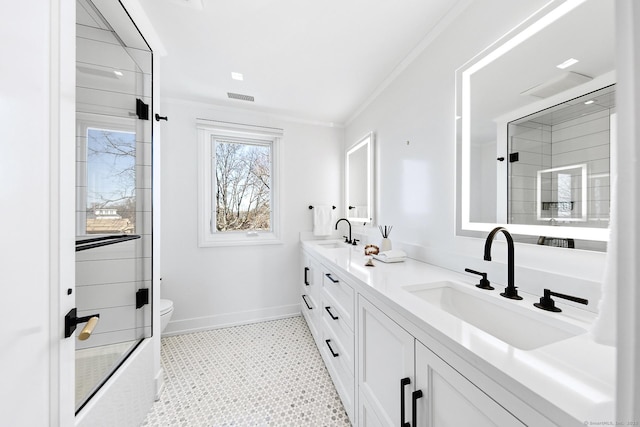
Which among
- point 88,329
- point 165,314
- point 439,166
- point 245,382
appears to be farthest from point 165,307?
point 439,166

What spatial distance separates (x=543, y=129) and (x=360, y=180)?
5.63 feet

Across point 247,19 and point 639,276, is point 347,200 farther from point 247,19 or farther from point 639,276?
point 639,276

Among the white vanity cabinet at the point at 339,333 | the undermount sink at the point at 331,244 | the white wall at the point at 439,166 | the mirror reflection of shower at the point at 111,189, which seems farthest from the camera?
the undermount sink at the point at 331,244

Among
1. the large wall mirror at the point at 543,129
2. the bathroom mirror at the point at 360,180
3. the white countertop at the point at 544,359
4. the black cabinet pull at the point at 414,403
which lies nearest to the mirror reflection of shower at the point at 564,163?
the large wall mirror at the point at 543,129

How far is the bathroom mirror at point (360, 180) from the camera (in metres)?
2.43

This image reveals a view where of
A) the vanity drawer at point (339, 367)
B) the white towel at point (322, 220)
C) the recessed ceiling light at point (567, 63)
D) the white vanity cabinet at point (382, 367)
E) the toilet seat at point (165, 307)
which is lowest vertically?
the vanity drawer at point (339, 367)

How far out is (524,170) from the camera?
1.11m

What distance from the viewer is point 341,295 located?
1.51 metres

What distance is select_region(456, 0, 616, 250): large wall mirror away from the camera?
86 centimetres

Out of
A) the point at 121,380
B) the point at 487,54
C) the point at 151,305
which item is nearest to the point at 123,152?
the point at 151,305

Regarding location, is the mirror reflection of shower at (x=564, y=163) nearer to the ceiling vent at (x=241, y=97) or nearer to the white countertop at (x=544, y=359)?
the white countertop at (x=544, y=359)

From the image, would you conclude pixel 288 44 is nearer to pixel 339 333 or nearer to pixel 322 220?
pixel 322 220

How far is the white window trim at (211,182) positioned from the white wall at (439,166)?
3.92ft
